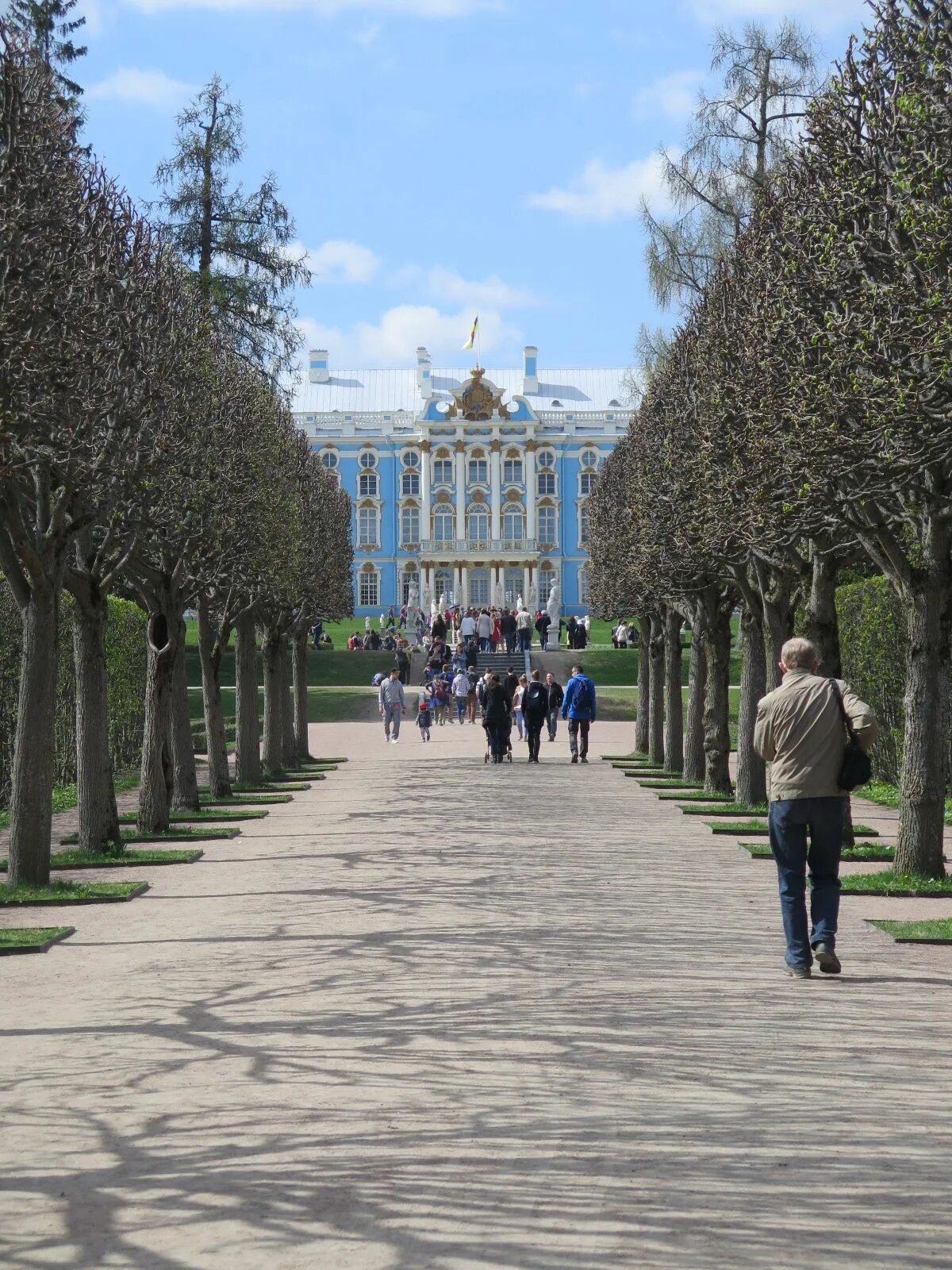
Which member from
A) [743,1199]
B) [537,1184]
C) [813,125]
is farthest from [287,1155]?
[813,125]

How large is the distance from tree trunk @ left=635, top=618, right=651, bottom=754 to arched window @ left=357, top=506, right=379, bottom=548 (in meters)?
70.2

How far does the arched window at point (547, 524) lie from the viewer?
10519 centimetres

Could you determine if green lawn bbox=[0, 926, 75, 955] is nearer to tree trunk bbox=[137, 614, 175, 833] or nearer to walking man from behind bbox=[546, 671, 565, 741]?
tree trunk bbox=[137, 614, 175, 833]

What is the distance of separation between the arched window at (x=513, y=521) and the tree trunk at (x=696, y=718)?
258ft

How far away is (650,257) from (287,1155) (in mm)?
29815

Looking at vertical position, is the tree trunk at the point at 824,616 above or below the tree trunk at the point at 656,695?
above

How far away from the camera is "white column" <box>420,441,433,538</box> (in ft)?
344

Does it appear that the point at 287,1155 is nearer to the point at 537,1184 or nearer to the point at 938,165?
the point at 537,1184

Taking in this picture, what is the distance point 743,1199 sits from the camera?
4922 millimetres

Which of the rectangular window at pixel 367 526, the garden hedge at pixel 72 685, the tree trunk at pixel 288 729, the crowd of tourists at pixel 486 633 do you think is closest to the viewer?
the garden hedge at pixel 72 685

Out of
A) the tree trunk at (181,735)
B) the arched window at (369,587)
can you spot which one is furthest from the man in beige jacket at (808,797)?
the arched window at (369,587)

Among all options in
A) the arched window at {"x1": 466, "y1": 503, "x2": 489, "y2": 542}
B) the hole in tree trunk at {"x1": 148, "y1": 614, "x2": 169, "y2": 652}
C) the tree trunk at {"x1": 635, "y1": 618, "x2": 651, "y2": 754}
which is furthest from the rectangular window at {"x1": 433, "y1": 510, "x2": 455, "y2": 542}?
the hole in tree trunk at {"x1": 148, "y1": 614, "x2": 169, "y2": 652}

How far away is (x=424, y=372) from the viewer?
11188 centimetres

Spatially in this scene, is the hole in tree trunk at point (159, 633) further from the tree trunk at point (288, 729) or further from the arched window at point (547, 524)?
the arched window at point (547, 524)
